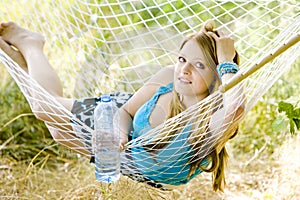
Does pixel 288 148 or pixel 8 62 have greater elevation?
pixel 8 62

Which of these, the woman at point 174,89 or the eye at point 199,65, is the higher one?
the eye at point 199,65

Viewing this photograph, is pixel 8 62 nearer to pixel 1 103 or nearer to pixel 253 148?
pixel 1 103

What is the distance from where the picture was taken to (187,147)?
176 centimetres

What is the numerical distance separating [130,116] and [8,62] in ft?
1.35

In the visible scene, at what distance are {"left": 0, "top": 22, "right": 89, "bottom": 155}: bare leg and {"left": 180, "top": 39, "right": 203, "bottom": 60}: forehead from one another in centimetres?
40

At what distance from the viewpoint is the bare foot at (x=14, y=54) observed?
6.90 feet

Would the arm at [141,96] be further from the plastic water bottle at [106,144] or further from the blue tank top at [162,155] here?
the plastic water bottle at [106,144]

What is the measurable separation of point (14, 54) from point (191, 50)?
669mm

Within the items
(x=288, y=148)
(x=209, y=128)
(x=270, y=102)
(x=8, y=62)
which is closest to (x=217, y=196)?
(x=288, y=148)

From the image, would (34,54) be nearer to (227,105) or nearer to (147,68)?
(147,68)

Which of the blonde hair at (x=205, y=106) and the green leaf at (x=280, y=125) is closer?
the blonde hair at (x=205, y=106)

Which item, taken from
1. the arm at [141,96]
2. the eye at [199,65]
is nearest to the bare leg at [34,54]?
the arm at [141,96]

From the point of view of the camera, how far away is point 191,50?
5.82 feet

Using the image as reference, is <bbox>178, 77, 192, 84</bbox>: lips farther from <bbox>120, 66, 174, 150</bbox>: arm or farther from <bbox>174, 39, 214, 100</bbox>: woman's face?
<bbox>120, 66, 174, 150</bbox>: arm
